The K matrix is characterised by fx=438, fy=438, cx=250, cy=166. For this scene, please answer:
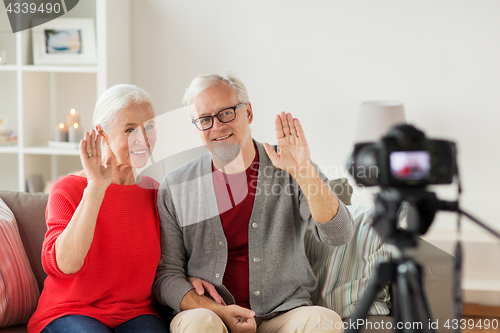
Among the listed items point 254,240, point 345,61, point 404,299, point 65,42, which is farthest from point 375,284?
point 65,42

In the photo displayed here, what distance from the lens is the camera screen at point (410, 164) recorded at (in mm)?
634

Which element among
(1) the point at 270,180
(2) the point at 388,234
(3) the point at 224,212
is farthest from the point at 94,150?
Result: (2) the point at 388,234

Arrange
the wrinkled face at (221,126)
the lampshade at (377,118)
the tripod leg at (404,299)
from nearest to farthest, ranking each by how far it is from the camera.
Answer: the tripod leg at (404,299)
the wrinkled face at (221,126)
the lampshade at (377,118)

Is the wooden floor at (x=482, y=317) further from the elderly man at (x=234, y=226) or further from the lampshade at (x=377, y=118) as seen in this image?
the elderly man at (x=234, y=226)

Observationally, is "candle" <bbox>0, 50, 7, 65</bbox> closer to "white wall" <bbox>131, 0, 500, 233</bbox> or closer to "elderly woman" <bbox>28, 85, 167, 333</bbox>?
"white wall" <bbox>131, 0, 500, 233</bbox>

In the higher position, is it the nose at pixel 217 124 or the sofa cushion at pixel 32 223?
the nose at pixel 217 124

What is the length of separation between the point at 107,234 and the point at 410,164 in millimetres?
1002

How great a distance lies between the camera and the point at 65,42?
2.44 metres

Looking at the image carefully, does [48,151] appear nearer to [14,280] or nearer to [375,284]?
[14,280]

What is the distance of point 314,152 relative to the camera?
8.51 feet

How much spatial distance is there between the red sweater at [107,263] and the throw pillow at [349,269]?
578mm

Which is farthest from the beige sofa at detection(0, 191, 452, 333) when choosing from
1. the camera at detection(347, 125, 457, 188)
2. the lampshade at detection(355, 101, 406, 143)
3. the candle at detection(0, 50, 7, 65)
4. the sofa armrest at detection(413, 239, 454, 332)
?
the candle at detection(0, 50, 7, 65)

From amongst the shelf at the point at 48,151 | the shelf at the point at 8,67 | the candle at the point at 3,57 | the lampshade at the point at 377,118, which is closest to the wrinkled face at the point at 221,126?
the lampshade at the point at 377,118

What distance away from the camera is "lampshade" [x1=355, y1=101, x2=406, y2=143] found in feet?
7.42
